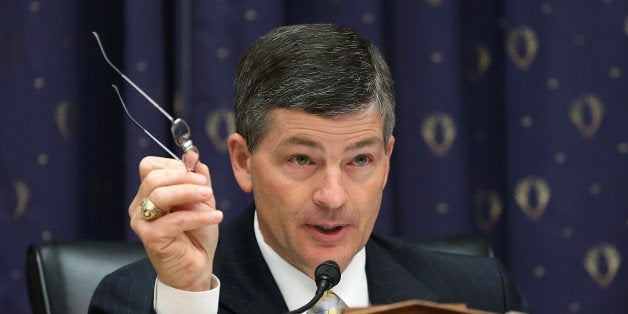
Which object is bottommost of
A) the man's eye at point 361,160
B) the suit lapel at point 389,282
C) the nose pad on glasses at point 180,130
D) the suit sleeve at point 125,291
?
the suit lapel at point 389,282

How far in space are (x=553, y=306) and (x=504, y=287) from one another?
825 mm

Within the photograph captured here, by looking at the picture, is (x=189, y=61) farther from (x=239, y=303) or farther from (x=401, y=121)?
(x=239, y=303)

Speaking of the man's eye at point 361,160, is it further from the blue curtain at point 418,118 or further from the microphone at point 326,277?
the blue curtain at point 418,118

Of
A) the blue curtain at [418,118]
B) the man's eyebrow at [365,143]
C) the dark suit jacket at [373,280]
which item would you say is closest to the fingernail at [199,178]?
the dark suit jacket at [373,280]

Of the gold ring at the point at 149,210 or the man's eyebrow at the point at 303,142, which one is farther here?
the man's eyebrow at the point at 303,142

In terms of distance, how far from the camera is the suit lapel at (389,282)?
2.19 m

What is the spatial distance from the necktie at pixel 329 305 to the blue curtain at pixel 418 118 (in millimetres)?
945

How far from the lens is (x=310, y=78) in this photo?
1973mm

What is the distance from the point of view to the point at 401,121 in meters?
3.12

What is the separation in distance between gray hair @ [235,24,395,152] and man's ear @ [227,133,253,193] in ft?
0.08

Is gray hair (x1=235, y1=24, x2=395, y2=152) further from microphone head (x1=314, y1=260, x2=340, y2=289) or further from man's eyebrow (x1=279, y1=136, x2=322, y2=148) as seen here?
microphone head (x1=314, y1=260, x2=340, y2=289)

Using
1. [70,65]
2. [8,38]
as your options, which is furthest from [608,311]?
[8,38]

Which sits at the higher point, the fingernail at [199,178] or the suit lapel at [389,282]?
the fingernail at [199,178]

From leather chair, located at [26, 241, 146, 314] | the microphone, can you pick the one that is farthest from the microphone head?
leather chair, located at [26, 241, 146, 314]
